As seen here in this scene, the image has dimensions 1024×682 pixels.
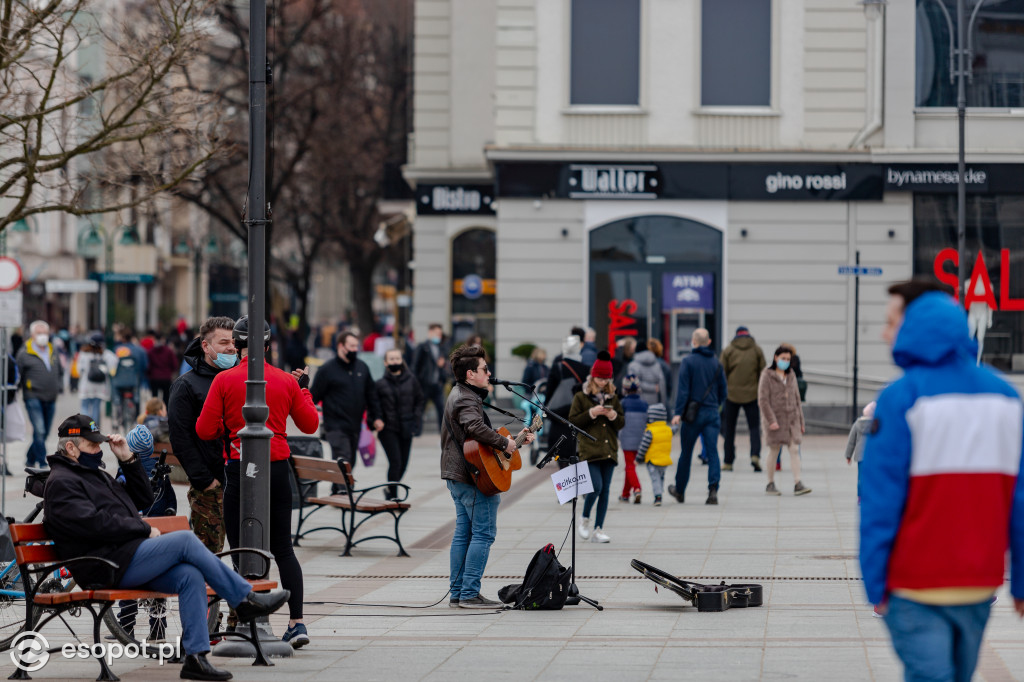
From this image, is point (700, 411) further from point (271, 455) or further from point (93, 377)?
point (93, 377)

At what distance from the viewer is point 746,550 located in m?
12.4

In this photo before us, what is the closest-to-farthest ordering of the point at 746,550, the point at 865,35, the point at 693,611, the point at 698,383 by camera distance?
the point at 693,611, the point at 746,550, the point at 698,383, the point at 865,35

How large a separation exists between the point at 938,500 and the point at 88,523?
441 cm

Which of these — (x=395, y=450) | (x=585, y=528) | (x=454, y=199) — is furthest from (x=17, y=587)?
(x=454, y=199)

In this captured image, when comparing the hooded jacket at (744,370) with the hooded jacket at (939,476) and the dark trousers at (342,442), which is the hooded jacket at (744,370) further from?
the hooded jacket at (939,476)

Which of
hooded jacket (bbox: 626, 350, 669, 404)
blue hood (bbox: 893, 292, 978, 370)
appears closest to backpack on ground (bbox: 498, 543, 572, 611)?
blue hood (bbox: 893, 292, 978, 370)

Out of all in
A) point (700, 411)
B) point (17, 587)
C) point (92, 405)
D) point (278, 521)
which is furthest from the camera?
point (92, 405)

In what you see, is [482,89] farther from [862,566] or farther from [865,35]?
[862,566]

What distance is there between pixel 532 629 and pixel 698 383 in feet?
25.5

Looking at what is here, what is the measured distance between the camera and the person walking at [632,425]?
51.7ft

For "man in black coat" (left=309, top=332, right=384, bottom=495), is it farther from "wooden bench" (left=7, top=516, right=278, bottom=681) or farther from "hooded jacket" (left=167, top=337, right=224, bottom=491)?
"wooden bench" (left=7, top=516, right=278, bottom=681)

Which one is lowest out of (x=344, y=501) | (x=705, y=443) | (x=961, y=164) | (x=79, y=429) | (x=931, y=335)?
(x=344, y=501)

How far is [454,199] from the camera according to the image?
106 feet

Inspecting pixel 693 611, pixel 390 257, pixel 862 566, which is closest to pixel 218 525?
pixel 693 611
